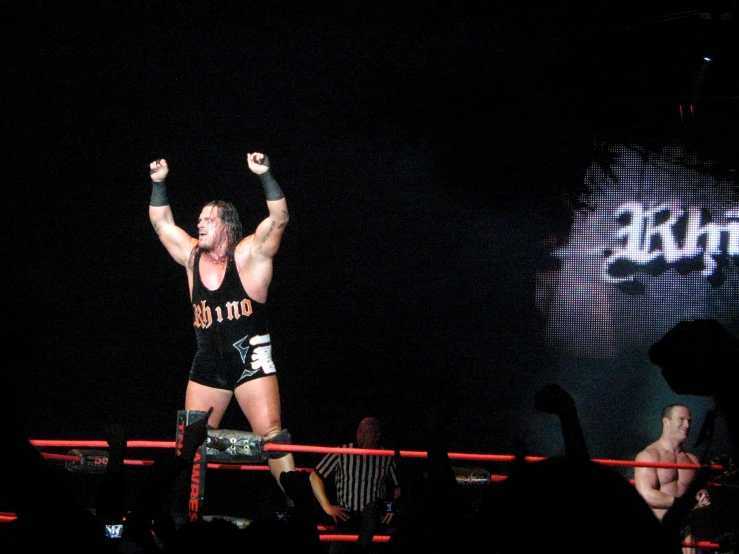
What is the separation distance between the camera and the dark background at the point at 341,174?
511 centimetres

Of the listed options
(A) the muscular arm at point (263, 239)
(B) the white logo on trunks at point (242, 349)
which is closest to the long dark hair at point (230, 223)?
(A) the muscular arm at point (263, 239)

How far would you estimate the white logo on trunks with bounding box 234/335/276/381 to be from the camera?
191 inches

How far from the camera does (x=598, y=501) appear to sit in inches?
31.6

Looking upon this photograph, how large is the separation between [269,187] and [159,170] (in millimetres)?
774

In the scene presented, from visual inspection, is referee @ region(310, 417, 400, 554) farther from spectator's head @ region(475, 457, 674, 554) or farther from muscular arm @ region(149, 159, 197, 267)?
spectator's head @ region(475, 457, 674, 554)

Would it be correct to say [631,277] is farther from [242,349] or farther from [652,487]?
[242,349]

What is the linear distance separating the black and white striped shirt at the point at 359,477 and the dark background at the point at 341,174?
1.86 feet

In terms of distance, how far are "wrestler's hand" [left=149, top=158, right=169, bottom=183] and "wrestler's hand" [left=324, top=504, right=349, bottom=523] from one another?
245 cm

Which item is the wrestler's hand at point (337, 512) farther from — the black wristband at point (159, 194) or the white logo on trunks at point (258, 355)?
the black wristband at point (159, 194)

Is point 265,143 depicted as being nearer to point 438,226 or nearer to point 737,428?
point 438,226

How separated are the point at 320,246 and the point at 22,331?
4.34 metres

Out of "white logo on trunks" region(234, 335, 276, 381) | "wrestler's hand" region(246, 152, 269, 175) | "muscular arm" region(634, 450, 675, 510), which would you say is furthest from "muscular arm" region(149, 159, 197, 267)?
"muscular arm" region(634, 450, 675, 510)

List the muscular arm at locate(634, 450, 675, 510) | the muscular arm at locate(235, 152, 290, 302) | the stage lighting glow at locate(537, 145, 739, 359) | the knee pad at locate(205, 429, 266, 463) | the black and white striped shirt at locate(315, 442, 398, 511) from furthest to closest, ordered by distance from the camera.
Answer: the stage lighting glow at locate(537, 145, 739, 359), the muscular arm at locate(235, 152, 290, 302), the black and white striped shirt at locate(315, 442, 398, 511), the muscular arm at locate(634, 450, 675, 510), the knee pad at locate(205, 429, 266, 463)

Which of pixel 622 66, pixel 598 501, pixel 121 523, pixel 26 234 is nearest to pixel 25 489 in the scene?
pixel 598 501
